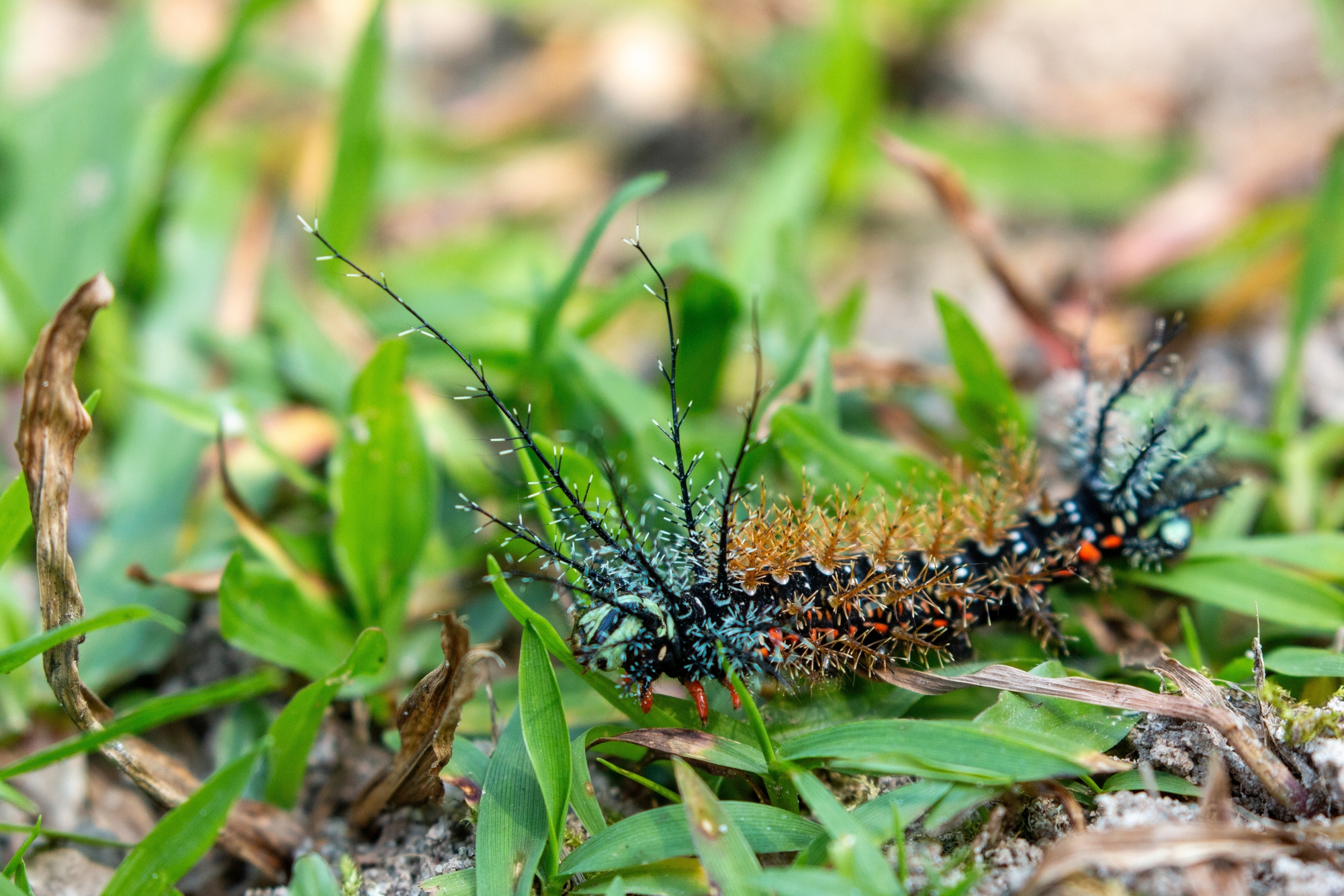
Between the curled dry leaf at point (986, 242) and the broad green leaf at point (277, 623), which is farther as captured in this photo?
the curled dry leaf at point (986, 242)

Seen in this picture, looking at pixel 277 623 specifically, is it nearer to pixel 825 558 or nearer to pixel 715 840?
pixel 715 840

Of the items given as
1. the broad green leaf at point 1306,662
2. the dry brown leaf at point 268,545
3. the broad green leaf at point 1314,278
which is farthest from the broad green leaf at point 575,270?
the broad green leaf at point 1314,278

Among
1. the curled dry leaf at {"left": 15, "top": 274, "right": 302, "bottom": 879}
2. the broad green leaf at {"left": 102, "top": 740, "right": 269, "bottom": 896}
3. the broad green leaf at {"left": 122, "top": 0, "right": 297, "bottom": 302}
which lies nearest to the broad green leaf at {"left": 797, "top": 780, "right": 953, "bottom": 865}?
the broad green leaf at {"left": 102, "top": 740, "right": 269, "bottom": 896}

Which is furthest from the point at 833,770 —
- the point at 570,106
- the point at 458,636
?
the point at 570,106

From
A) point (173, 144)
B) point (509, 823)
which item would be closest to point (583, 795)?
point (509, 823)

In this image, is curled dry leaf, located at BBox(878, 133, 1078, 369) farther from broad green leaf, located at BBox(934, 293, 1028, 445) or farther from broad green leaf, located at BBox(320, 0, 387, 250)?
broad green leaf, located at BBox(320, 0, 387, 250)

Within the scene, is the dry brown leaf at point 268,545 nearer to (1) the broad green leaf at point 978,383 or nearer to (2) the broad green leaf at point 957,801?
(2) the broad green leaf at point 957,801

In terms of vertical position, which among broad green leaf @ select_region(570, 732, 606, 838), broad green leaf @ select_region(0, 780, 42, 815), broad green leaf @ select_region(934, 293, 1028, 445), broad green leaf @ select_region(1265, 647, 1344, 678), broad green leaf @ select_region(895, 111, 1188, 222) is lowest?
broad green leaf @ select_region(0, 780, 42, 815)
